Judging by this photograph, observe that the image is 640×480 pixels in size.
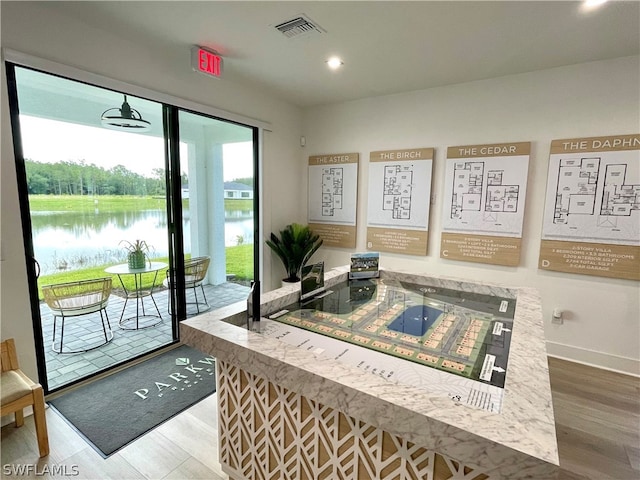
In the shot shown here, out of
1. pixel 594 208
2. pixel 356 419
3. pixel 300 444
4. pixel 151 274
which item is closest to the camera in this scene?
pixel 356 419

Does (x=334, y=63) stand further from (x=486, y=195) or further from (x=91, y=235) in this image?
(x=91, y=235)

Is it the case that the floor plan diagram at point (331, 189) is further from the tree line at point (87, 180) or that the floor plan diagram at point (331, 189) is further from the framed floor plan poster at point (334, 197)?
the tree line at point (87, 180)

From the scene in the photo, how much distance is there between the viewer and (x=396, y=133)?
3.83 metres

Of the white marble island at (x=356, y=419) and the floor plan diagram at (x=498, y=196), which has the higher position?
the floor plan diagram at (x=498, y=196)

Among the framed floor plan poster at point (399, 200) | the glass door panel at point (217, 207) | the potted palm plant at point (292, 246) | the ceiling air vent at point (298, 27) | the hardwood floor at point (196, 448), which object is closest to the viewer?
the hardwood floor at point (196, 448)

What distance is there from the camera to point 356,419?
1091 millimetres

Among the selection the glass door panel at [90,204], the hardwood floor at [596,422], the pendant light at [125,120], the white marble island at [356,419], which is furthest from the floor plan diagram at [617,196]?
the pendant light at [125,120]

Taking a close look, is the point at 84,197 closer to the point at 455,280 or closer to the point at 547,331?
the point at 455,280

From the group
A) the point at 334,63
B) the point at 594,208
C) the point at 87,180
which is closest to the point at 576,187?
the point at 594,208

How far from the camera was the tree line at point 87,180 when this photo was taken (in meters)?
2.28

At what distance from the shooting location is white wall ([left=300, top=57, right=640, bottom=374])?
9.28 ft

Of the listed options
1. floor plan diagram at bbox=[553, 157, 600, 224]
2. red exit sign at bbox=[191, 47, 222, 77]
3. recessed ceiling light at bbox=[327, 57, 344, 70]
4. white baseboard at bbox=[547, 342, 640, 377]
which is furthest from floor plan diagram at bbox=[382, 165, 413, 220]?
red exit sign at bbox=[191, 47, 222, 77]

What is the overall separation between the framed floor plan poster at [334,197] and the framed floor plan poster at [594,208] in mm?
2105

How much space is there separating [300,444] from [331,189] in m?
3.41
